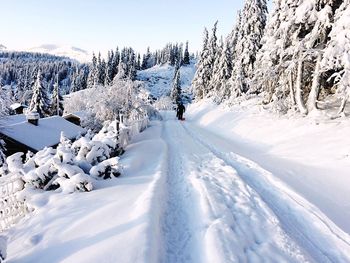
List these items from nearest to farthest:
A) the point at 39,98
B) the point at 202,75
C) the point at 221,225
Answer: the point at 221,225, the point at 39,98, the point at 202,75

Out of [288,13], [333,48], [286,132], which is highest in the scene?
[288,13]

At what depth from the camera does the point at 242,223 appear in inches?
246

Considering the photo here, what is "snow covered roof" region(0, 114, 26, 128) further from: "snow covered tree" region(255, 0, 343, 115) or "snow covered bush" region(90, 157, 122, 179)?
"snow covered tree" region(255, 0, 343, 115)

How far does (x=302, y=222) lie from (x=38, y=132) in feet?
82.9

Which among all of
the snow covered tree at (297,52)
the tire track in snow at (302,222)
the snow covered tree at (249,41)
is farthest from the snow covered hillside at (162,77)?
the tire track in snow at (302,222)

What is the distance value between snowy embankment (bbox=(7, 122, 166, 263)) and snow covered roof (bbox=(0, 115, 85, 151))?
14.6 m

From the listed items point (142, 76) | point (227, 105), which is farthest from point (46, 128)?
point (142, 76)

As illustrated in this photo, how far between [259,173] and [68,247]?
263 inches

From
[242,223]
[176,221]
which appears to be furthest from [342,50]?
[176,221]

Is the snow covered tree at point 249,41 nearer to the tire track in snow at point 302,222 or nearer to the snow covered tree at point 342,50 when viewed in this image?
the snow covered tree at point 342,50

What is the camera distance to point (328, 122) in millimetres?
14336

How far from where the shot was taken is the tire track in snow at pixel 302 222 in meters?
5.45

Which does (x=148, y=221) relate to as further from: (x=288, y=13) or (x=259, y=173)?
(x=288, y=13)

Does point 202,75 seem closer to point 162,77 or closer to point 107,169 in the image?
point 107,169
